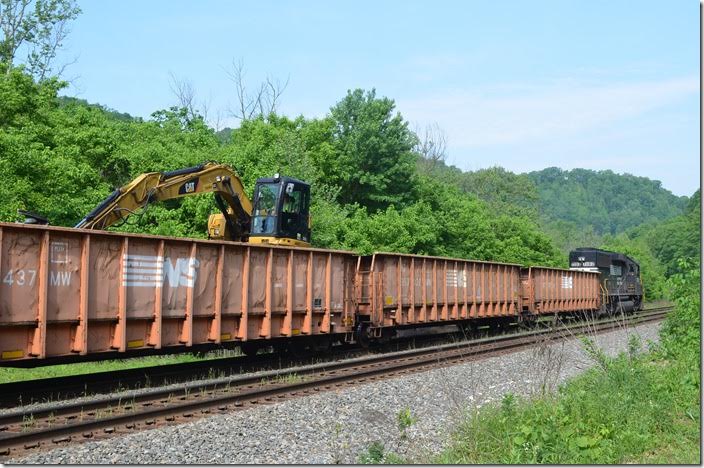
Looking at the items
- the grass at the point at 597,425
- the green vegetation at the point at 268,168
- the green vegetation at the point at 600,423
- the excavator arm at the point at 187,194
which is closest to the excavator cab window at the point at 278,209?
the excavator arm at the point at 187,194

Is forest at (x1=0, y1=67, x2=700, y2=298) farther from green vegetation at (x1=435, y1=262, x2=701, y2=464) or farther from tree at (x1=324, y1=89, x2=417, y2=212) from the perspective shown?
green vegetation at (x1=435, y1=262, x2=701, y2=464)

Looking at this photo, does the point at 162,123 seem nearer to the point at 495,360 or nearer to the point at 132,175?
the point at 132,175

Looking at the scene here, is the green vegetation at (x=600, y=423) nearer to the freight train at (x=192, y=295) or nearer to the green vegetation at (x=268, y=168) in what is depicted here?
the freight train at (x=192, y=295)

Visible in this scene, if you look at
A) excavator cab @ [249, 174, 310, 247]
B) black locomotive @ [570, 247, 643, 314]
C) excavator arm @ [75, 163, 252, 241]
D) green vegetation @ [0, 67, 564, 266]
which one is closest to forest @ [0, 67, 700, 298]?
green vegetation @ [0, 67, 564, 266]

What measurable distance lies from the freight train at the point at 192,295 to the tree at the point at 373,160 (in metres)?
22.7

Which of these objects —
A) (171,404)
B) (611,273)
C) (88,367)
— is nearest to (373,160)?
(611,273)

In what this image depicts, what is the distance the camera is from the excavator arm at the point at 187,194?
1551 cm

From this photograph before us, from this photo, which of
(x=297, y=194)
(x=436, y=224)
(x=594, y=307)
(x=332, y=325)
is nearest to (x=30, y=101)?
(x=297, y=194)

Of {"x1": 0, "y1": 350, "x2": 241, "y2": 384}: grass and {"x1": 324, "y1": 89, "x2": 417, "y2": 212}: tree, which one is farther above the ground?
{"x1": 324, "y1": 89, "x2": 417, "y2": 212}: tree

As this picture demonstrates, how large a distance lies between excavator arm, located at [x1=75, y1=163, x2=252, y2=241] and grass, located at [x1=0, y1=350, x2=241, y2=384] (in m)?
3.19

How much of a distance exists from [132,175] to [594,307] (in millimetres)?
23502

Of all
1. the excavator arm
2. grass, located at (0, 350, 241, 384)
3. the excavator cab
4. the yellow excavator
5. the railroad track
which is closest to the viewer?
the railroad track

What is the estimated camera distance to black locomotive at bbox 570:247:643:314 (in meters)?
39.4

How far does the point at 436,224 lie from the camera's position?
42.3 metres
